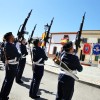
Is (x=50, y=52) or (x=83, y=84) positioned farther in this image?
(x=50, y=52)

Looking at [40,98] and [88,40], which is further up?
[88,40]

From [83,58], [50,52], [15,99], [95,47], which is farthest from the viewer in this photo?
[50,52]

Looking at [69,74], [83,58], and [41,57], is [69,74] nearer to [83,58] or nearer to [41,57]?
[41,57]

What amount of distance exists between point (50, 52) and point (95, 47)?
A: 40905mm

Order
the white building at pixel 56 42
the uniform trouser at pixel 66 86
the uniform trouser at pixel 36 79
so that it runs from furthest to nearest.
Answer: the white building at pixel 56 42 → the uniform trouser at pixel 36 79 → the uniform trouser at pixel 66 86

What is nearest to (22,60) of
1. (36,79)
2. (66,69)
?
(36,79)

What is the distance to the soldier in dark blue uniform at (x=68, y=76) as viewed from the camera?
5723 mm

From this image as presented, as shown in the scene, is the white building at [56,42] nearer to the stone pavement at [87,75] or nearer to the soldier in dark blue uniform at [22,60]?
the stone pavement at [87,75]

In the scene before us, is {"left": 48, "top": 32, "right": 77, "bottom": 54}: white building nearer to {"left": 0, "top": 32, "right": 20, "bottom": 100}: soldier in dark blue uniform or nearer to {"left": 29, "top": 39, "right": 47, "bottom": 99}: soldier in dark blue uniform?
{"left": 29, "top": 39, "right": 47, "bottom": 99}: soldier in dark blue uniform

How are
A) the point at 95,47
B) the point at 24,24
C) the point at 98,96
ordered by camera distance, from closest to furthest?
1. the point at 98,96
2. the point at 24,24
3. the point at 95,47

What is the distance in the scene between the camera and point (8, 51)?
274 inches

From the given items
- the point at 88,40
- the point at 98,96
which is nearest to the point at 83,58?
the point at 88,40

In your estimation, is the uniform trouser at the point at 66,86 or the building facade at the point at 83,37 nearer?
the uniform trouser at the point at 66,86

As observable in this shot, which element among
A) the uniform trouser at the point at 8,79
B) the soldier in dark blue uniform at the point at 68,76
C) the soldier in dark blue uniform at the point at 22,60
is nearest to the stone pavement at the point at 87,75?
the soldier in dark blue uniform at the point at 22,60
